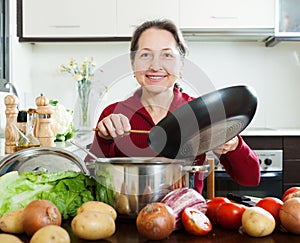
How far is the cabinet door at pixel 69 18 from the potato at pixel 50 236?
88.9 inches

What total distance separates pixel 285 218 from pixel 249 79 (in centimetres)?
245

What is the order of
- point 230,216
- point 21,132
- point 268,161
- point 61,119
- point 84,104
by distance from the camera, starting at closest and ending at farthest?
point 230,216 < point 21,132 < point 61,119 < point 268,161 < point 84,104

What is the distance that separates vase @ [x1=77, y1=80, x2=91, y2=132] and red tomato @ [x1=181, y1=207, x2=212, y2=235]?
2209mm

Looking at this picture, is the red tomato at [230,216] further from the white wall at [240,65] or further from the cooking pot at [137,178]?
the white wall at [240,65]

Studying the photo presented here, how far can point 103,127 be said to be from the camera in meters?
0.96

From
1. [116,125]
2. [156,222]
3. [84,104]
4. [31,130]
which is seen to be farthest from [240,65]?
[156,222]

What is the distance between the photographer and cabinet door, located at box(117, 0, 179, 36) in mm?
2775

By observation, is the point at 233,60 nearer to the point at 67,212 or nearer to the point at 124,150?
the point at 124,150

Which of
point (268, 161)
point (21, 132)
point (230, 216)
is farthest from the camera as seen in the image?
point (268, 161)

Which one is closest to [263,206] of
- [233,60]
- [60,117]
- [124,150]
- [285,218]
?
[285,218]

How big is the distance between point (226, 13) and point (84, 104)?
3.35ft

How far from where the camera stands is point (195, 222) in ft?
2.30

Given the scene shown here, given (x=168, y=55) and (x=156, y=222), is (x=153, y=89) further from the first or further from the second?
(x=156, y=222)

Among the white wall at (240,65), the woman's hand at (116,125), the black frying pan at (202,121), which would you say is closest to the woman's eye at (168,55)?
the woman's hand at (116,125)
